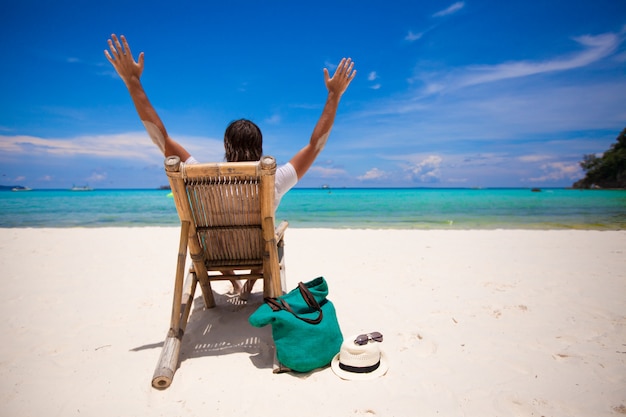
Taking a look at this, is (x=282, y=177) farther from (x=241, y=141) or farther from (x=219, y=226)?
(x=219, y=226)

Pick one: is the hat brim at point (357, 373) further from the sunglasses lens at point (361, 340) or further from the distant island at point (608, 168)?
the distant island at point (608, 168)

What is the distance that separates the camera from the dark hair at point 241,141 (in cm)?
275

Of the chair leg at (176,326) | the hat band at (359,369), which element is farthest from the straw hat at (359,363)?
the chair leg at (176,326)

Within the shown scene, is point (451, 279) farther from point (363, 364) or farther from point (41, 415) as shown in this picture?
point (41, 415)

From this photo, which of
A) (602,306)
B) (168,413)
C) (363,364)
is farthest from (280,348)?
(602,306)

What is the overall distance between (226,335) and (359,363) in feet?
4.46

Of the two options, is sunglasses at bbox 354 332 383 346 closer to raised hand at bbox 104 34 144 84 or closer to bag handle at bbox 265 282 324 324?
bag handle at bbox 265 282 324 324

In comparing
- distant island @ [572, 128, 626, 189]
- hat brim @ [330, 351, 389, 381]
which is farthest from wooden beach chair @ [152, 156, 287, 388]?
distant island @ [572, 128, 626, 189]

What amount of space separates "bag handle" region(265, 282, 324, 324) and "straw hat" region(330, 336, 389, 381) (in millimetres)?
287

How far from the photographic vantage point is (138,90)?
2.52 meters

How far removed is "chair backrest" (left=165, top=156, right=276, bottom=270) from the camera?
231 cm

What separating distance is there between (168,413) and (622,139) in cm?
6504

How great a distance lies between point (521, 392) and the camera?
2.02 meters

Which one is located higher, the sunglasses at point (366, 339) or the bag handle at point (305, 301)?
the bag handle at point (305, 301)
